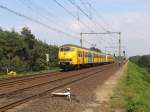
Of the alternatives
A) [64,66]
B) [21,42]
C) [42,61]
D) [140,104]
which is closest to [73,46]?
[64,66]

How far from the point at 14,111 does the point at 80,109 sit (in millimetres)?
2198

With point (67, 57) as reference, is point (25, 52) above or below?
above

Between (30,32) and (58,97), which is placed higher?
(30,32)

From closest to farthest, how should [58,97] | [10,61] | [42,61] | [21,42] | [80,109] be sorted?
[80,109] < [58,97] < [10,61] < [42,61] < [21,42]

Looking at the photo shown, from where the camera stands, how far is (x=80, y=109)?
12.6m

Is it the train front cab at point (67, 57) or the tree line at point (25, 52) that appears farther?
the tree line at point (25, 52)

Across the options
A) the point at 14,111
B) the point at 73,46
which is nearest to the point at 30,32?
the point at 73,46

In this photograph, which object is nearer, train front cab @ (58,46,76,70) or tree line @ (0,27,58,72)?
train front cab @ (58,46,76,70)

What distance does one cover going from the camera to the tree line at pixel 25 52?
1917 inches

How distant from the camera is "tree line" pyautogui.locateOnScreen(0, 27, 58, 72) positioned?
1917 inches

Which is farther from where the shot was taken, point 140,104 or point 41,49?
point 41,49

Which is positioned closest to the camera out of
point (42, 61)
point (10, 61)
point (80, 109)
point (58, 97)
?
point (80, 109)

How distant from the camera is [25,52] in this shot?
5303cm

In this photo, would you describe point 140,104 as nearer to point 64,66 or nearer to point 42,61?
point 64,66
